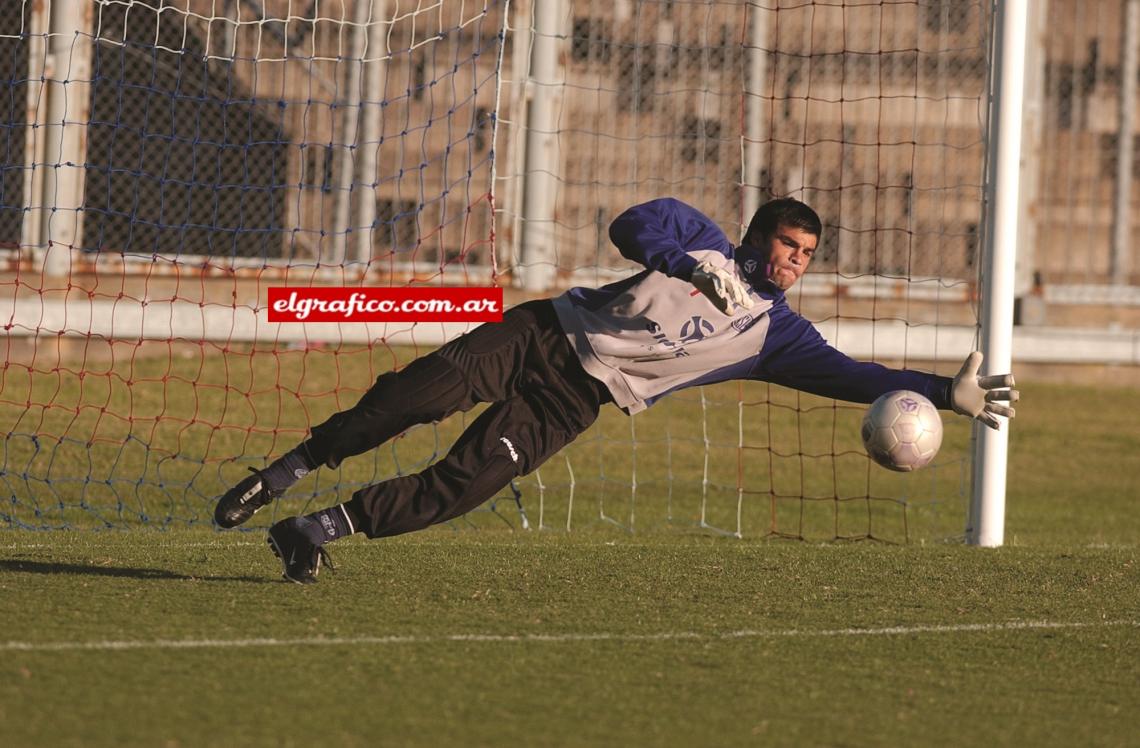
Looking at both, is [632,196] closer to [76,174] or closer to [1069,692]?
[76,174]

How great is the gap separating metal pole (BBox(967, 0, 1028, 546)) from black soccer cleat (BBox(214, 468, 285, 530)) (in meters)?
3.83

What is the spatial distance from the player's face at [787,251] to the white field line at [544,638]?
1410 mm

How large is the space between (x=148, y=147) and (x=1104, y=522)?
8.18 m

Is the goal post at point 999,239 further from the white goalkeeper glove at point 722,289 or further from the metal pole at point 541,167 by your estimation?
the metal pole at point 541,167

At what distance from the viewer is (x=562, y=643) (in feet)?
17.8

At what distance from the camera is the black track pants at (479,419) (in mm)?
6168

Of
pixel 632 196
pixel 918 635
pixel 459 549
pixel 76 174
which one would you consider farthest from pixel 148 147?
pixel 918 635

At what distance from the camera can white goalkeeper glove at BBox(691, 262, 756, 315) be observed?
5.66 meters

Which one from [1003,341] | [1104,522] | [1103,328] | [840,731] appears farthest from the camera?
[1103,328]

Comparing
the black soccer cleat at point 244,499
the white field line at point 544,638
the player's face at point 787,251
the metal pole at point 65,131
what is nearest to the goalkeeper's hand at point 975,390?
the player's face at point 787,251

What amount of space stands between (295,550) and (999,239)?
4132 mm

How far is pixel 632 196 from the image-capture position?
15156mm

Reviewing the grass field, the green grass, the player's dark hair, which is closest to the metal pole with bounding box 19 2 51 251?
the grass field

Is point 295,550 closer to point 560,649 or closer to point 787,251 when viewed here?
point 560,649
